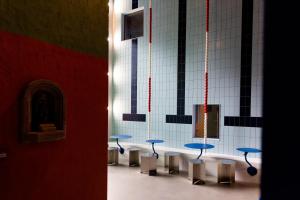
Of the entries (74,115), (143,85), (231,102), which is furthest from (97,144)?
(143,85)

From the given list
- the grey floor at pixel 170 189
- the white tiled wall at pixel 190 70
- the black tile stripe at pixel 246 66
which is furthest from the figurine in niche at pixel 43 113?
the black tile stripe at pixel 246 66

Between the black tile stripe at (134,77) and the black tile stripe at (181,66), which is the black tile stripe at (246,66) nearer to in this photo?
the black tile stripe at (181,66)

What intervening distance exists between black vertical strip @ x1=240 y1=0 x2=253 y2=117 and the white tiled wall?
80 millimetres

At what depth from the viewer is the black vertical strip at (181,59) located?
5.66 meters

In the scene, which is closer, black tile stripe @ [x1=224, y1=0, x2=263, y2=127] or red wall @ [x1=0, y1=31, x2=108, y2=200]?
red wall @ [x1=0, y1=31, x2=108, y2=200]

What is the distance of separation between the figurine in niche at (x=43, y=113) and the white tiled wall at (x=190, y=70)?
3.65m

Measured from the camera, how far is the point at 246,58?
188 inches

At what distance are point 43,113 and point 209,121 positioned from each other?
13.3 feet

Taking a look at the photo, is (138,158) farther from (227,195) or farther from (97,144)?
(97,144)

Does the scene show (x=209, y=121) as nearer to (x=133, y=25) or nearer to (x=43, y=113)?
(x=133, y=25)

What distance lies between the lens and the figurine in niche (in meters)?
2.15

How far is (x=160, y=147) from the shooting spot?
236 inches

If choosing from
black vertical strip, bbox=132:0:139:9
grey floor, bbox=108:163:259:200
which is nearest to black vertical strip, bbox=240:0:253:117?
grey floor, bbox=108:163:259:200

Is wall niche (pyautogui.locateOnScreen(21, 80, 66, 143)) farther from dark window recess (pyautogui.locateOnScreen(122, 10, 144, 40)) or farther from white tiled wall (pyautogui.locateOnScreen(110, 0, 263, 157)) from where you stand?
dark window recess (pyautogui.locateOnScreen(122, 10, 144, 40))
